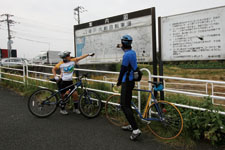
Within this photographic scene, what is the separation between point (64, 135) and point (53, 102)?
Result: 3.98ft

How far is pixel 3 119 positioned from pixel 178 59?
4.35m

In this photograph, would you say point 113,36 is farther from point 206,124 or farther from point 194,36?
point 206,124

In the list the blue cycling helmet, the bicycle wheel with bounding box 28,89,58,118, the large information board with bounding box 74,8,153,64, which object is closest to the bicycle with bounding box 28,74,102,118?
the bicycle wheel with bounding box 28,89,58,118

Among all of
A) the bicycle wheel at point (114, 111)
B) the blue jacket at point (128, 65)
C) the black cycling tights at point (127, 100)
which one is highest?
the blue jacket at point (128, 65)

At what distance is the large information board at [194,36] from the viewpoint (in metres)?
3.31

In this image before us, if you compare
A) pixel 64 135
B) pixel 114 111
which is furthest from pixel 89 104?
pixel 64 135

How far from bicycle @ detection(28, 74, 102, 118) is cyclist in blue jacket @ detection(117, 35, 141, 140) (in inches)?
45.5

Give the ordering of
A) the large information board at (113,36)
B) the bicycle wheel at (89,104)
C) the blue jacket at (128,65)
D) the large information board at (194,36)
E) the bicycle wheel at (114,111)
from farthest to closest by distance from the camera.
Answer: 1. the large information board at (113,36)
2. the bicycle wheel at (89,104)
3. the bicycle wheel at (114,111)
4. the large information board at (194,36)
5. the blue jacket at (128,65)

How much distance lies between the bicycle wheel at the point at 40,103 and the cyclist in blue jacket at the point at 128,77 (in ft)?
6.59

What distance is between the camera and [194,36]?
138 inches

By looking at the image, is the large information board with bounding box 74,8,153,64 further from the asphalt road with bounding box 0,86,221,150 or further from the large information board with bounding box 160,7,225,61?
the asphalt road with bounding box 0,86,221,150

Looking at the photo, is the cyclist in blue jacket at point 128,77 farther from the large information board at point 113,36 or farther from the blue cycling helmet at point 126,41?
the large information board at point 113,36

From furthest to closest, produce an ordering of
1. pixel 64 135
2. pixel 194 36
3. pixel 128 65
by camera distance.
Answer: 1. pixel 194 36
2. pixel 64 135
3. pixel 128 65

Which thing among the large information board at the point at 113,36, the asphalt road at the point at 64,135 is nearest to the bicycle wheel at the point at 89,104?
the asphalt road at the point at 64,135
